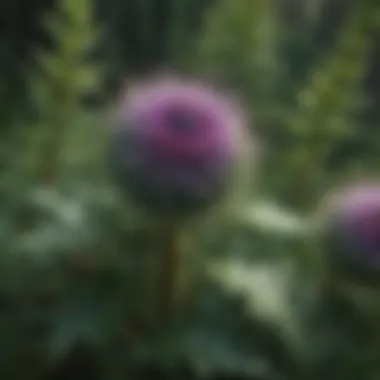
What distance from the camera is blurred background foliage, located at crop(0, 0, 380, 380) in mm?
749

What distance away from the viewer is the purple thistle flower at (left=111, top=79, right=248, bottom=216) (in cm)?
71

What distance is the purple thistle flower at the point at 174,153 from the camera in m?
0.71

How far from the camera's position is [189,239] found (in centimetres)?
79

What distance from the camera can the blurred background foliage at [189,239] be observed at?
0.75 metres

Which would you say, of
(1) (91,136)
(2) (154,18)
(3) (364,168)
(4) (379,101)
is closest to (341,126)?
(3) (364,168)

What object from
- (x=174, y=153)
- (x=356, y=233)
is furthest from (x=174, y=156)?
(x=356, y=233)

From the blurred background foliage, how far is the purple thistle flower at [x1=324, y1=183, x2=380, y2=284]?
38mm

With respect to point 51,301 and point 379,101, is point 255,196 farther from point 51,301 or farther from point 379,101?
point 379,101

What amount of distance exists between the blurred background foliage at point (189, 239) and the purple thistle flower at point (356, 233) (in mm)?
38

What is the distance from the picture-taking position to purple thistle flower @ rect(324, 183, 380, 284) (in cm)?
74

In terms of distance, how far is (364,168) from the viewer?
37.8 inches

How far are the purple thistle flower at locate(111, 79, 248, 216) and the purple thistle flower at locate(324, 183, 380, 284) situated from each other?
95 mm

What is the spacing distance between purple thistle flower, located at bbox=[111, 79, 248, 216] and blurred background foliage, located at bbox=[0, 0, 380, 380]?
5cm

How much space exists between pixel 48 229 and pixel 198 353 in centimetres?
14
